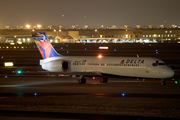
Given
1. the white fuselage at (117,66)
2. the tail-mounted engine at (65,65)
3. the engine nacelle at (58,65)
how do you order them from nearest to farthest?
the white fuselage at (117,66)
the engine nacelle at (58,65)
the tail-mounted engine at (65,65)

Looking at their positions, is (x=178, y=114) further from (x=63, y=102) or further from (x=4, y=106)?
Answer: (x=4, y=106)

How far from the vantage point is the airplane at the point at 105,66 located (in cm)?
2688

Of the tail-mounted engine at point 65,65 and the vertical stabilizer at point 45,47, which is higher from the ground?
the vertical stabilizer at point 45,47

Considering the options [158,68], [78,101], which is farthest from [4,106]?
[158,68]

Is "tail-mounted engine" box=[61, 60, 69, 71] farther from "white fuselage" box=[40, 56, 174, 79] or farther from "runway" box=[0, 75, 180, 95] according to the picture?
"runway" box=[0, 75, 180, 95]

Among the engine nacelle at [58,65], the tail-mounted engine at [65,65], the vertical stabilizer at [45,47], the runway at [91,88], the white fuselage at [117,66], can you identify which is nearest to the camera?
the runway at [91,88]

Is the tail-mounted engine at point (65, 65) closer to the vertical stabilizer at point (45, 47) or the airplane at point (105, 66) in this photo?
the airplane at point (105, 66)

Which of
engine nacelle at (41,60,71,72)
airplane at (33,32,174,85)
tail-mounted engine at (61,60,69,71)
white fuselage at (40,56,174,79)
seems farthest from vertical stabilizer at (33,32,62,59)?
tail-mounted engine at (61,60,69,71)

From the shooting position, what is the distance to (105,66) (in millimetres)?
29188

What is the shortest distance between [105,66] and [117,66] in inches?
57.9

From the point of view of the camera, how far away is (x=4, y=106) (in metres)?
17.0

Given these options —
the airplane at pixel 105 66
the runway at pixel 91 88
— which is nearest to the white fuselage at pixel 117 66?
the airplane at pixel 105 66

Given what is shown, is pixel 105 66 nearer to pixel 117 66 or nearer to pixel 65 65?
pixel 117 66

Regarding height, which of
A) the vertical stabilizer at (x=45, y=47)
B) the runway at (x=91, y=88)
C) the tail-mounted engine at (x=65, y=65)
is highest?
the vertical stabilizer at (x=45, y=47)
